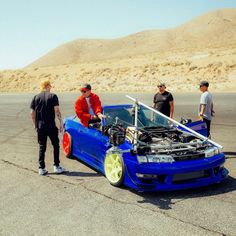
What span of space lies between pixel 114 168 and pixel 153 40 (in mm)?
155994

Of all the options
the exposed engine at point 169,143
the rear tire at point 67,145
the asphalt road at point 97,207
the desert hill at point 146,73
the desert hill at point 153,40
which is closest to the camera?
the asphalt road at point 97,207

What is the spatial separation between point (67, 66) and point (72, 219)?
6362cm

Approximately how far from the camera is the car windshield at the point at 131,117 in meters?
8.22

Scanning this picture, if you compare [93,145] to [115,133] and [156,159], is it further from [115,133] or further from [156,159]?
[156,159]

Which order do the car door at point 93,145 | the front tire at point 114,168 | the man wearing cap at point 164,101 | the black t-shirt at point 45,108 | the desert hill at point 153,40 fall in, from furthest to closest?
the desert hill at point 153,40
the man wearing cap at point 164,101
the black t-shirt at point 45,108
the car door at point 93,145
the front tire at point 114,168

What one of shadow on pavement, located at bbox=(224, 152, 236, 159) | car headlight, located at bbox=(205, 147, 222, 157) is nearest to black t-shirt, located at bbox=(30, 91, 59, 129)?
car headlight, located at bbox=(205, 147, 222, 157)

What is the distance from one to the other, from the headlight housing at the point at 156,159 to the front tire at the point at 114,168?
1.20ft

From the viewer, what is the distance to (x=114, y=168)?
6.90m

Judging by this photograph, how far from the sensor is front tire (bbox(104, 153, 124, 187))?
21.8 feet

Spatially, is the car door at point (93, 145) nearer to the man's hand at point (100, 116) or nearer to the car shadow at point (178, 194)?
the man's hand at point (100, 116)

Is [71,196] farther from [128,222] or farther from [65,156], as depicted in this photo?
[65,156]

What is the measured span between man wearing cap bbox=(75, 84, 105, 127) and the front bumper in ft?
6.52

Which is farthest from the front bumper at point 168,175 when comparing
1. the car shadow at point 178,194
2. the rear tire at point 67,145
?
the rear tire at point 67,145

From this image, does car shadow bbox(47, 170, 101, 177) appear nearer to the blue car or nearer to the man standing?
the blue car
